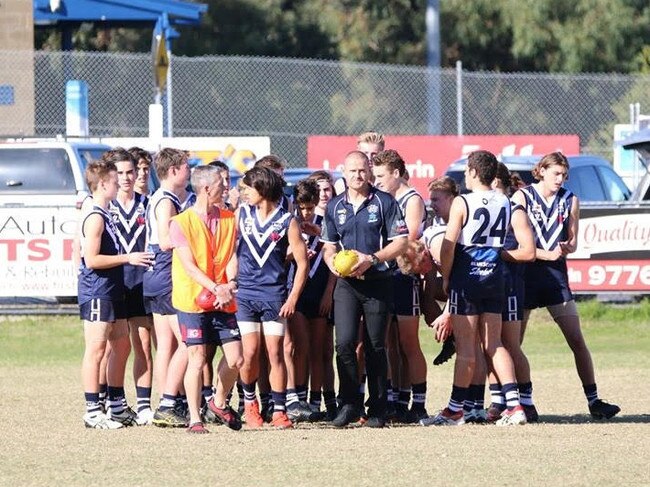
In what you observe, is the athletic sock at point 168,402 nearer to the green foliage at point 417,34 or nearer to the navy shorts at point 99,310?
the navy shorts at point 99,310

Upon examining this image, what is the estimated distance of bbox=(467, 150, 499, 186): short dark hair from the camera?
1107cm

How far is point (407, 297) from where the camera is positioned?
1162cm

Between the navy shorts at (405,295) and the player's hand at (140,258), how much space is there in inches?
71.5

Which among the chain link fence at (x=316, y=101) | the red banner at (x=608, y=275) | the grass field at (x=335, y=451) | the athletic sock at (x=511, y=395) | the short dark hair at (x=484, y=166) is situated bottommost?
the grass field at (x=335, y=451)

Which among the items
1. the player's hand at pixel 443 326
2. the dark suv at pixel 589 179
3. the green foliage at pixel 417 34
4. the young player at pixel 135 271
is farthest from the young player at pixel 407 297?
the green foliage at pixel 417 34

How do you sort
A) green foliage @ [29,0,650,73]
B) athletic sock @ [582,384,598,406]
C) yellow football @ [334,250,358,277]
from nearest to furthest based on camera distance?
1. yellow football @ [334,250,358,277]
2. athletic sock @ [582,384,598,406]
3. green foliage @ [29,0,650,73]

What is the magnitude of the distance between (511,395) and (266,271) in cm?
194

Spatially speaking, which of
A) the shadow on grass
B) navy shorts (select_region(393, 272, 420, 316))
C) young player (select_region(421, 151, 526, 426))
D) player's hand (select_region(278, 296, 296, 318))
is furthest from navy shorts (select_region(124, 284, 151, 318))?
the shadow on grass

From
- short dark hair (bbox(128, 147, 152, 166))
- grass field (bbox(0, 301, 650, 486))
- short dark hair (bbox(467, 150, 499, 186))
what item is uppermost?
short dark hair (bbox(128, 147, 152, 166))

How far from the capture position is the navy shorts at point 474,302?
11.2 metres

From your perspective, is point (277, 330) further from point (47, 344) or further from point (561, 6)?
point (561, 6)

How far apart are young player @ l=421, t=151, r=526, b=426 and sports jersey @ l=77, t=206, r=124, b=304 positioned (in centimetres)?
231

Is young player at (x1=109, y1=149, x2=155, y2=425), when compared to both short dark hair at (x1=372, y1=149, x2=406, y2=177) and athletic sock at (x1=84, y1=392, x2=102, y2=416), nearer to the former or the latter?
athletic sock at (x1=84, y1=392, x2=102, y2=416)

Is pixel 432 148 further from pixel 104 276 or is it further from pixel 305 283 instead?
pixel 104 276
